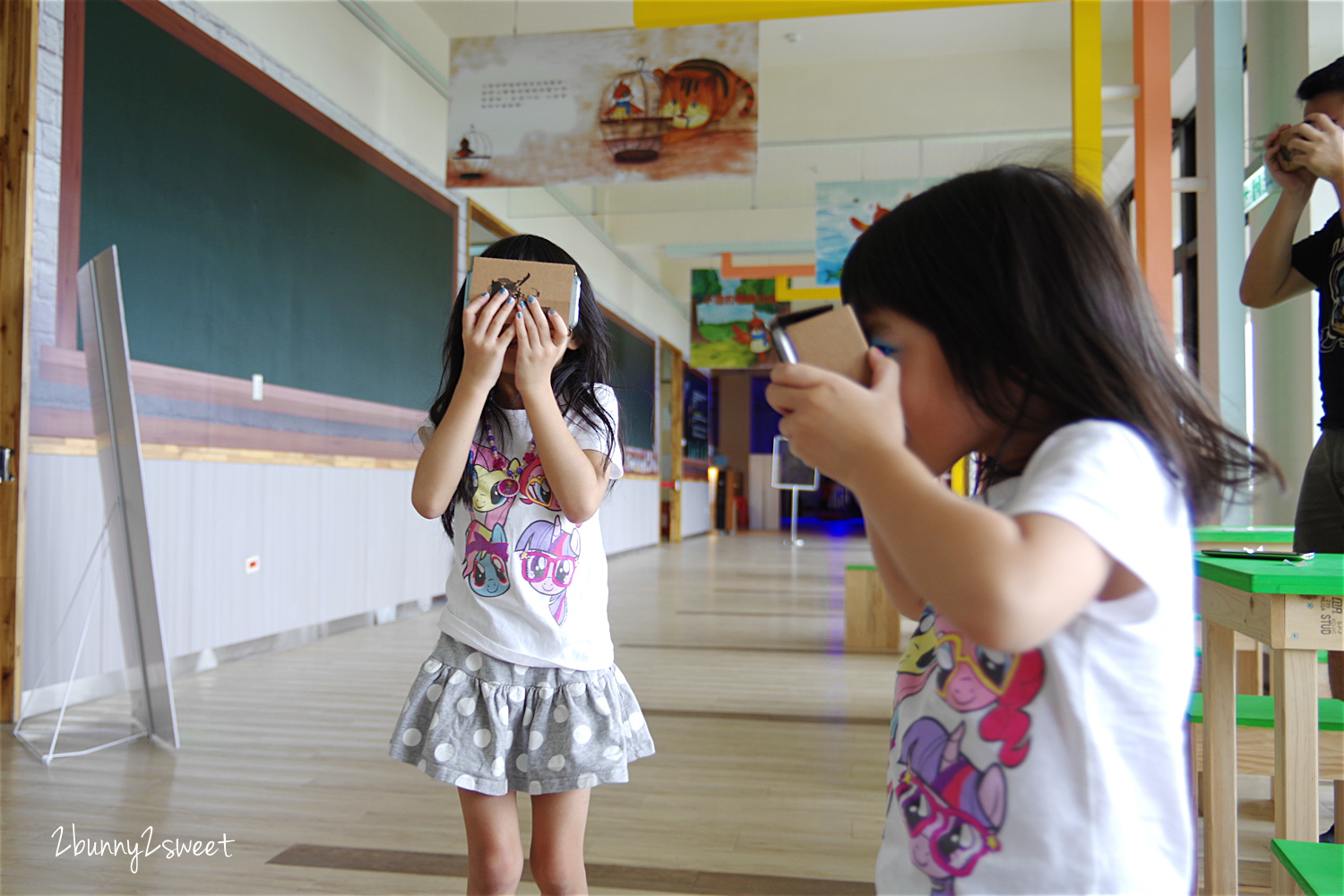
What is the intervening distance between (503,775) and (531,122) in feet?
12.9

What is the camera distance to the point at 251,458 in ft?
13.7

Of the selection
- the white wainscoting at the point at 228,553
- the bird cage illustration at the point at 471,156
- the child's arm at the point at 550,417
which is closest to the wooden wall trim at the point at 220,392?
the white wainscoting at the point at 228,553

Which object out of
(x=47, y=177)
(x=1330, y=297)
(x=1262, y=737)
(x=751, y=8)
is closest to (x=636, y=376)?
(x=751, y=8)

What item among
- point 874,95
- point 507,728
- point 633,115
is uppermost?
point 874,95

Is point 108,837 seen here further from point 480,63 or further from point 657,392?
point 657,392

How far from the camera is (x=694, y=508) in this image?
1472 cm

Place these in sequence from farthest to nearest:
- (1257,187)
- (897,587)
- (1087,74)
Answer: (1257,187)
(1087,74)
(897,587)

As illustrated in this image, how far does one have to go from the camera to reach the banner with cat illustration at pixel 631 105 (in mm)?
4324

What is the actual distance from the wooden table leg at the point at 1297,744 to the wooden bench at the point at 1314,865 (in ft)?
0.72

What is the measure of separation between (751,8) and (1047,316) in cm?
313

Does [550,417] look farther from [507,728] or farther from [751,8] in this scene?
[751,8]

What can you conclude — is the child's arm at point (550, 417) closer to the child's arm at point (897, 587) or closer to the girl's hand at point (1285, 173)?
the child's arm at point (897, 587)

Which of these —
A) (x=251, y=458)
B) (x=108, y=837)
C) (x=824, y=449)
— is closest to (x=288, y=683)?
(x=251, y=458)

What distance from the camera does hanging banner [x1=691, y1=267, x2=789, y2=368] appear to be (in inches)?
362
